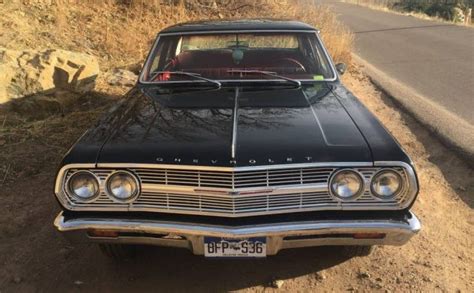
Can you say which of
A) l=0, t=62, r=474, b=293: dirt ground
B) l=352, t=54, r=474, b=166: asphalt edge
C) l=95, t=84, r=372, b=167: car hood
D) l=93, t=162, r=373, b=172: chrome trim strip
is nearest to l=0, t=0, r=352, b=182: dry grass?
l=0, t=62, r=474, b=293: dirt ground

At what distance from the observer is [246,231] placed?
2.67 meters

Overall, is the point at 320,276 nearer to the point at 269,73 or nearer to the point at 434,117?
the point at 269,73

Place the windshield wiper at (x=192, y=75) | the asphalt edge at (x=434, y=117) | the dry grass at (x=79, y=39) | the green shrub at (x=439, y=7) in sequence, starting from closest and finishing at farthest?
1. the windshield wiper at (x=192, y=75)
2. the dry grass at (x=79, y=39)
3. the asphalt edge at (x=434, y=117)
4. the green shrub at (x=439, y=7)

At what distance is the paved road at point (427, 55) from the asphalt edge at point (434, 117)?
0.20 m

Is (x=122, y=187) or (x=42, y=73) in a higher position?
(x=122, y=187)

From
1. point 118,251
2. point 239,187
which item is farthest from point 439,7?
point 239,187

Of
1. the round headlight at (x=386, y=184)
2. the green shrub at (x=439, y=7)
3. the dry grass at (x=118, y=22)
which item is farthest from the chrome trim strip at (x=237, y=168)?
the green shrub at (x=439, y=7)

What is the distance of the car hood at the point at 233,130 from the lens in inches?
107

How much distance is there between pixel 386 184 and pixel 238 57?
1990 millimetres

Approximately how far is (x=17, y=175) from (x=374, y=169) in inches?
140

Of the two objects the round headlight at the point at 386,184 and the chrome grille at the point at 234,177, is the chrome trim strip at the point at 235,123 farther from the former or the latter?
the round headlight at the point at 386,184

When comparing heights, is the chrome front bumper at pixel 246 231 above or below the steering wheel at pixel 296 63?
below

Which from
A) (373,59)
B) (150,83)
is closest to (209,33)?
(150,83)

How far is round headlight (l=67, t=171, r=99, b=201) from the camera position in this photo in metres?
2.81
